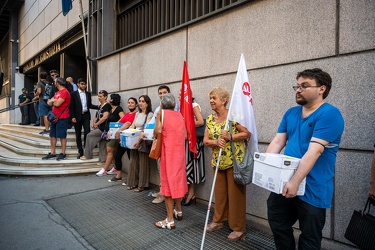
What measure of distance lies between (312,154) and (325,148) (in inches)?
8.0

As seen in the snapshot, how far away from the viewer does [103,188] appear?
17.7ft

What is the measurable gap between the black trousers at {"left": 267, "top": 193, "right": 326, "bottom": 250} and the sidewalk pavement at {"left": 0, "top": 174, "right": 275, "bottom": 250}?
0.97m

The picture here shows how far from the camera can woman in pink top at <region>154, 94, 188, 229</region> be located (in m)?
3.50

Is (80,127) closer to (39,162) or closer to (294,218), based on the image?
(39,162)

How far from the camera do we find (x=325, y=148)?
2043 mm

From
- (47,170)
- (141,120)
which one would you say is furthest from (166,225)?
(47,170)

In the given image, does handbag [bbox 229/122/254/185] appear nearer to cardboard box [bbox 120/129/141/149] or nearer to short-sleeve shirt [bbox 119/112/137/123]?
cardboard box [bbox 120/129/141/149]

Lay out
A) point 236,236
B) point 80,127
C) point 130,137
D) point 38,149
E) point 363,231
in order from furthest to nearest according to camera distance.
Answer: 1. point 38,149
2. point 80,127
3. point 130,137
4. point 236,236
5. point 363,231

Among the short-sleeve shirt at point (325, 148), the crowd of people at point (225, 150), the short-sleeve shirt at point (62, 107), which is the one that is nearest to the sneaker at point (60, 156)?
the crowd of people at point (225, 150)

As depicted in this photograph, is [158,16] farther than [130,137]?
Yes

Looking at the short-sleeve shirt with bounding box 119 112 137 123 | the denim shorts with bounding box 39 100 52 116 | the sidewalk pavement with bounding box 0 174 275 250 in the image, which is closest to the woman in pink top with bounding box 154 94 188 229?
the sidewalk pavement with bounding box 0 174 275 250

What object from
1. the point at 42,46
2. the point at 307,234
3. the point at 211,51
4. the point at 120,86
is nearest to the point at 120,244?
the point at 307,234

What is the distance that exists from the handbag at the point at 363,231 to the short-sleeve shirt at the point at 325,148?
42 centimetres

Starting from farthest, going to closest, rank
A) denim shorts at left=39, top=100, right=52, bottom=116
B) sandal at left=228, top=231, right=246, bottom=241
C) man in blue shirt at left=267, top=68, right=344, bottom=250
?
denim shorts at left=39, top=100, right=52, bottom=116 < sandal at left=228, top=231, right=246, bottom=241 < man in blue shirt at left=267, top=68, right=344, bottom=250
